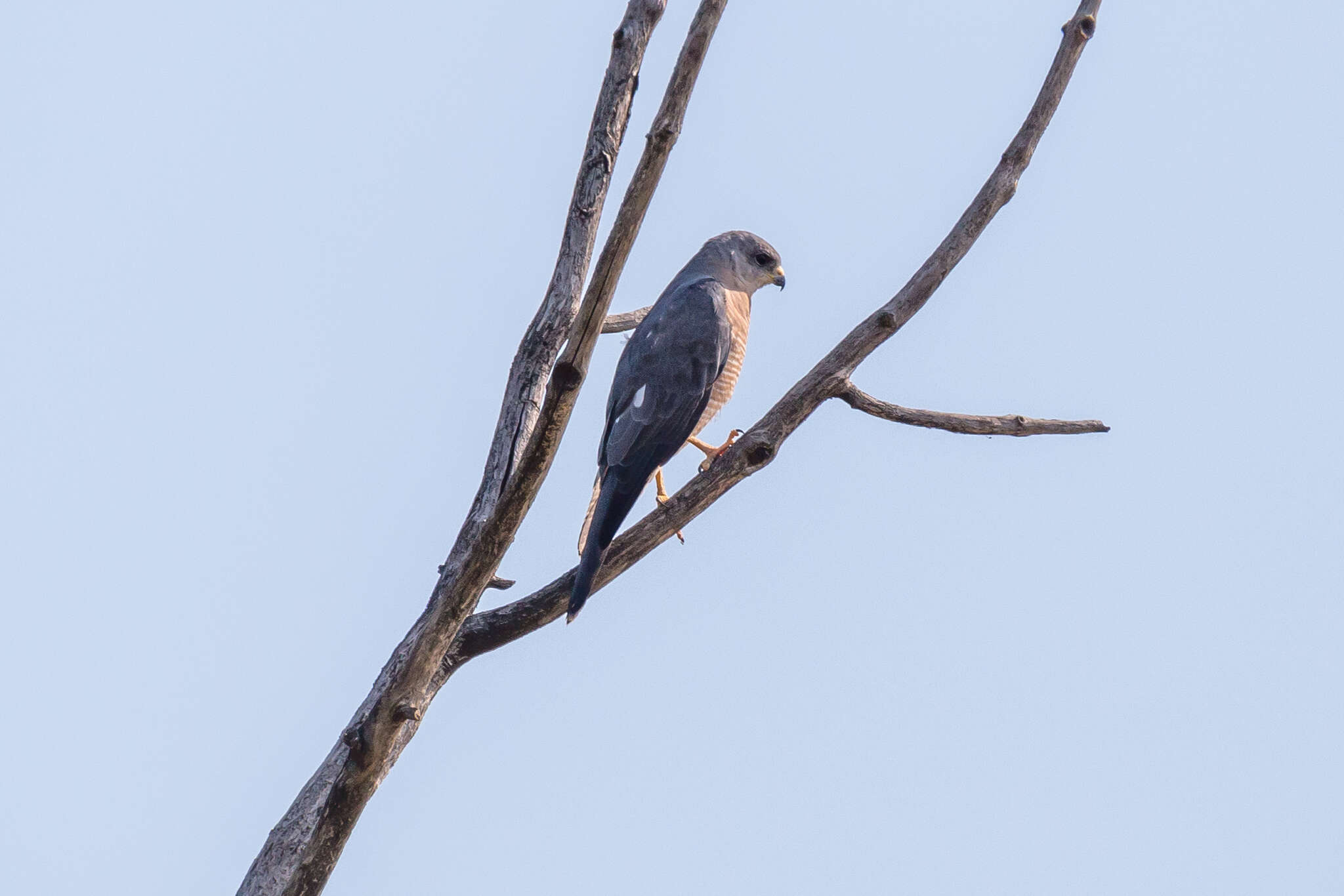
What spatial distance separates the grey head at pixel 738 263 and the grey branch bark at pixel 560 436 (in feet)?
6.65

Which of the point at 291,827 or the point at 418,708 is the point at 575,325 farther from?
the point at 291,827

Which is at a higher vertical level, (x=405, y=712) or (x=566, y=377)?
(x=566, y=377)

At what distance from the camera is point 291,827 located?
491 centimetres

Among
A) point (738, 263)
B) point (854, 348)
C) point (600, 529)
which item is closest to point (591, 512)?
point (600, 529)

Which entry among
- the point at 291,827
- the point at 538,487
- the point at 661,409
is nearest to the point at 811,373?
the point at 661,409

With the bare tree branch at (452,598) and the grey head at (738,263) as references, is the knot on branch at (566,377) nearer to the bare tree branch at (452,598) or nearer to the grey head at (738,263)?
the bare tree branch at (452,598)

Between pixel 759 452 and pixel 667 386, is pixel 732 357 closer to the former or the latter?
pixel 667 386

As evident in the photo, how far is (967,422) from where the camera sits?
17.9 ft

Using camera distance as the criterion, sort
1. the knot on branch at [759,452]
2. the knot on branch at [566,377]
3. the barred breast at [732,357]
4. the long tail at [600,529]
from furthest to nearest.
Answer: the barred breast at [732,357] < the knot on branch at [759,452] < the long tail at [600,529] < the knot on branch at [566,377]

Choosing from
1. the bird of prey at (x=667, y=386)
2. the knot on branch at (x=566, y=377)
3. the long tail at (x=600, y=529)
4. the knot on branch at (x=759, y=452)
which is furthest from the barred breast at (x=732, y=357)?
the knot on branch at (x=566, y=377)

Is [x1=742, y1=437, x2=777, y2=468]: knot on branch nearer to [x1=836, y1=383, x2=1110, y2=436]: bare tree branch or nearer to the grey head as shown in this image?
[x1=836, y1=383, x2=1110, y2=436]: bare tree branch

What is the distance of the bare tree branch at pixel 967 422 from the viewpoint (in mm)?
5449

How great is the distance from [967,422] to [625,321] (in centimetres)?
231

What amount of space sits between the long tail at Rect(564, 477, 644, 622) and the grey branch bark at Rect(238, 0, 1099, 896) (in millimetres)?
88
